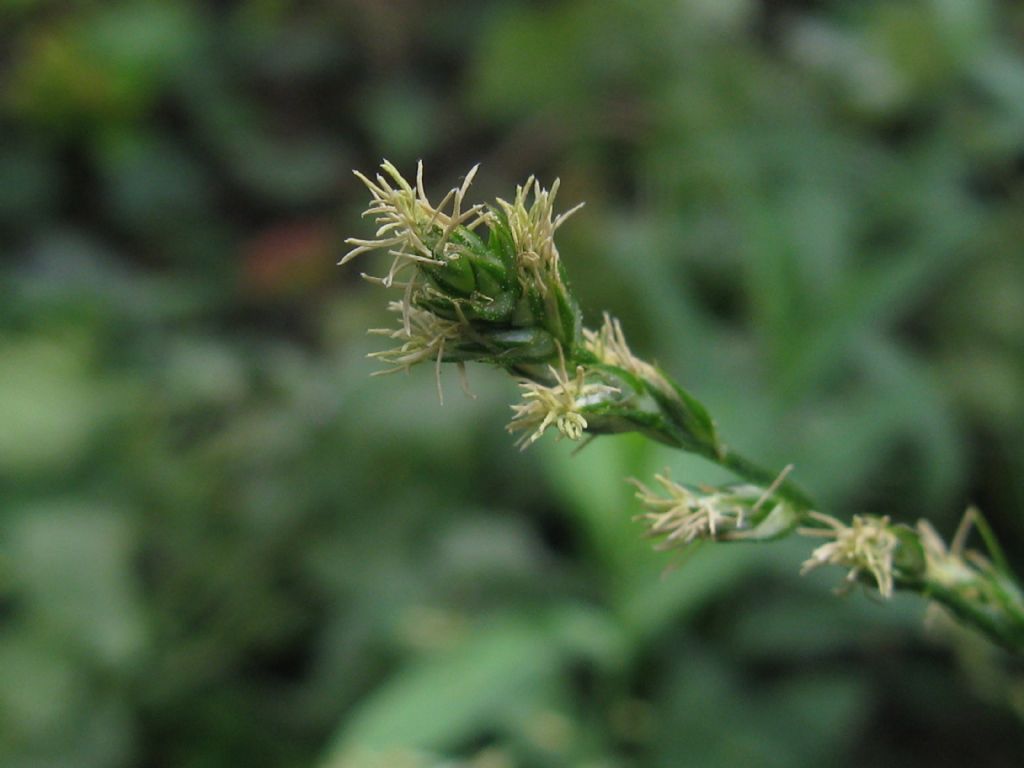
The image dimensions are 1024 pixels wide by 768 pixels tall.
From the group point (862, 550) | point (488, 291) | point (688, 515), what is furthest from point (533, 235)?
point (862, 550)

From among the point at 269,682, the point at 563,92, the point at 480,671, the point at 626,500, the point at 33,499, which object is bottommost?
the point at 480,671

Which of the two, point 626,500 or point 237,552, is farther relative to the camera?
point 237,552

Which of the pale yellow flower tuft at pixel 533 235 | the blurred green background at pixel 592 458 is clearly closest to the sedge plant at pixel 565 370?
the pale yellow flower tuft at pixel 533 235

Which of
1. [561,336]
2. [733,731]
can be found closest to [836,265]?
[733,731]

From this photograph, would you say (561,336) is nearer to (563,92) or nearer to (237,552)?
(237,552)

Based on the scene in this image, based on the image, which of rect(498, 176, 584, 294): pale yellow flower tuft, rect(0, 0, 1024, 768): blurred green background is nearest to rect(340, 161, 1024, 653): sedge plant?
rect(498, 176, 584, 294): pale yellow flower tuft

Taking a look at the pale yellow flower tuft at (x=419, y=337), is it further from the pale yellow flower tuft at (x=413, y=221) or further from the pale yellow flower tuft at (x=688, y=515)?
the pale yellow flower tuft at (x=688, y=515)
